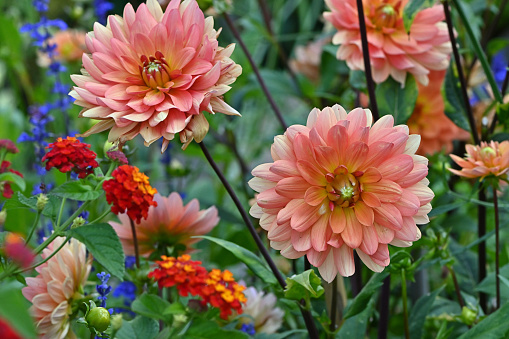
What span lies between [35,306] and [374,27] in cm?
42

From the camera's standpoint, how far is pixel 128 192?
1.39 ft

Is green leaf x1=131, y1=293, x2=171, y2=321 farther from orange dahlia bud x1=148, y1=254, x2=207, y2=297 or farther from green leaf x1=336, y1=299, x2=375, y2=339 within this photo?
green leaf x1=336, y1=299, x2=375, y2=339

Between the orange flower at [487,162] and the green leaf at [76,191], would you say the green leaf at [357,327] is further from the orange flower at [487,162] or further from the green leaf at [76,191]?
the green leaf at [76,191]

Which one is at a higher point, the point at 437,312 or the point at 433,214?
the point at 433,214

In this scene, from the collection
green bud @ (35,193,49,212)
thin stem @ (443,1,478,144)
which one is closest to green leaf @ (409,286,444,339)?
thin stem @ (443,1,478,144)

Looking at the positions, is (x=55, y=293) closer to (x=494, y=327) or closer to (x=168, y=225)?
(x=168, y=225)

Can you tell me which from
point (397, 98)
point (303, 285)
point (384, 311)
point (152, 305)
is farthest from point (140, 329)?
point (397, 98)

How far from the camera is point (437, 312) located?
0.64 meters

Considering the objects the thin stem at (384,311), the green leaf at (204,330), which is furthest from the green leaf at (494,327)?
the green leaf at (204,330)

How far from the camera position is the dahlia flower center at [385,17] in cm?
59

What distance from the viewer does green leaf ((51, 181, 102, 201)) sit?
417mm

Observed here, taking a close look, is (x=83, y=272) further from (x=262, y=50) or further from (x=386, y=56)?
(x=262, y=50)

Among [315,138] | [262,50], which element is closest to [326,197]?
[315,138]

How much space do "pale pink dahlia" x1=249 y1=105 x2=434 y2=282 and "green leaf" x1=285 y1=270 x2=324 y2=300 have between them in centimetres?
2
